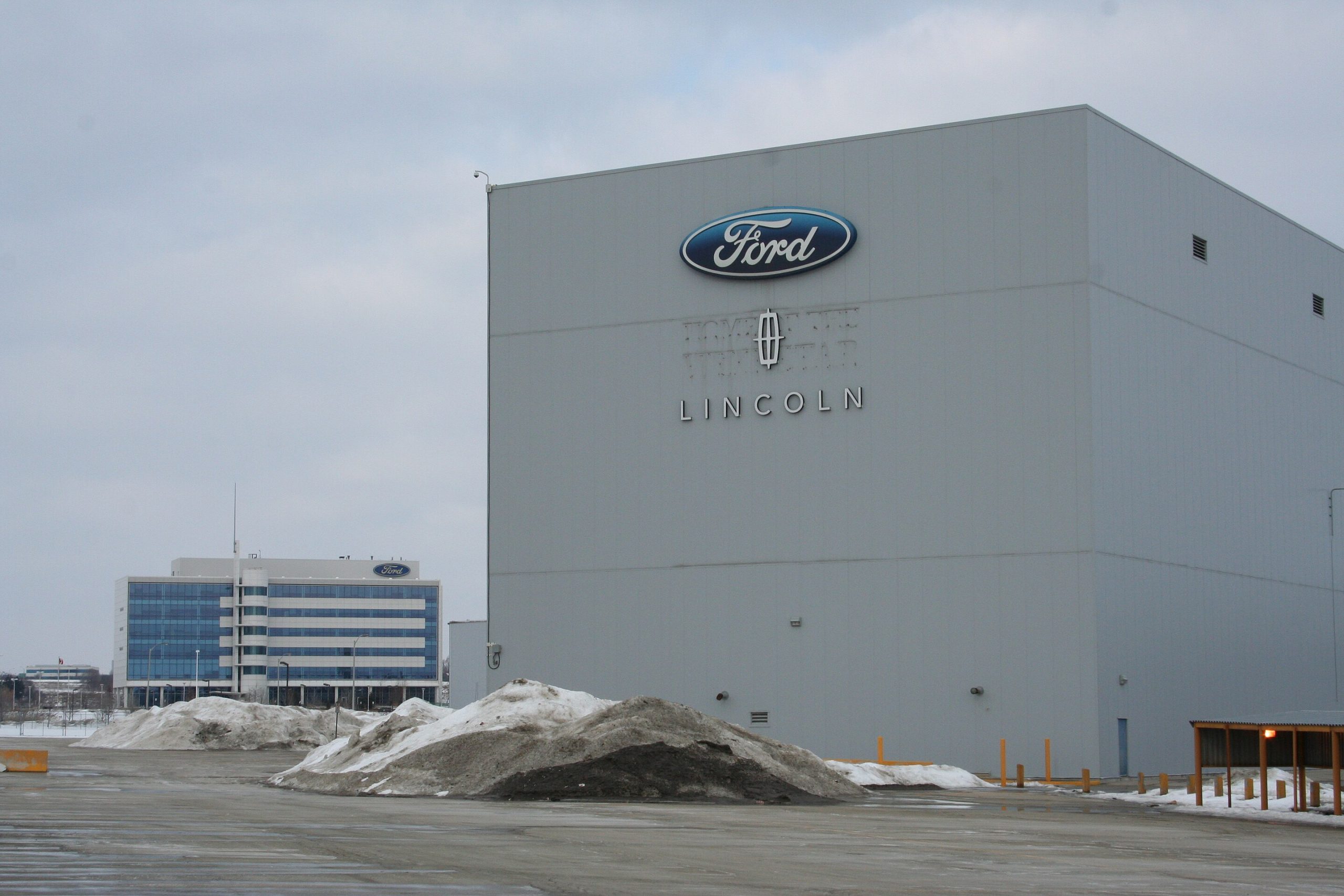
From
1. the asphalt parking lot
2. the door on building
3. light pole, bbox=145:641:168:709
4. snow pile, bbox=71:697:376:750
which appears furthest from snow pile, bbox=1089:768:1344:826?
light pole, bbox=145:641:168:709

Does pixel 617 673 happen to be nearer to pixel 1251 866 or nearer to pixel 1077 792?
pixel 1077 792

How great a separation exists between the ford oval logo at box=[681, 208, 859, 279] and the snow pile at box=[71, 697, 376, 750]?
40049 mm

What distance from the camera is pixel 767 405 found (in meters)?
47.3

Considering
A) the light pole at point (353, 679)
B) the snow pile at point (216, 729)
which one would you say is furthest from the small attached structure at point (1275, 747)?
the light pole at point (353, 679)

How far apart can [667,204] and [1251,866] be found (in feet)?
112

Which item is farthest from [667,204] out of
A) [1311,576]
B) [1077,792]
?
[1311,576]

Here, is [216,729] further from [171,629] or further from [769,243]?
[171,629]

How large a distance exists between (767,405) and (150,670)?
165039 mm

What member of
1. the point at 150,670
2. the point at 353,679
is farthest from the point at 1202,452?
the point at 150,670

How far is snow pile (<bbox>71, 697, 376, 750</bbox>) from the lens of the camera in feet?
255

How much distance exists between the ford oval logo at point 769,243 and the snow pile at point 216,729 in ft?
131

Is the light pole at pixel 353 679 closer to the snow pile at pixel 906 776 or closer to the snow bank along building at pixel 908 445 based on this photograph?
the snow bank along building at pixel 908 445

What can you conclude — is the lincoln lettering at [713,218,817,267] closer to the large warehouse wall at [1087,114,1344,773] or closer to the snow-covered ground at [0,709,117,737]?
the large warehouse wall at [1087,114,1344,773]

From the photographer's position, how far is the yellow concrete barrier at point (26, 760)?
1698 inches
